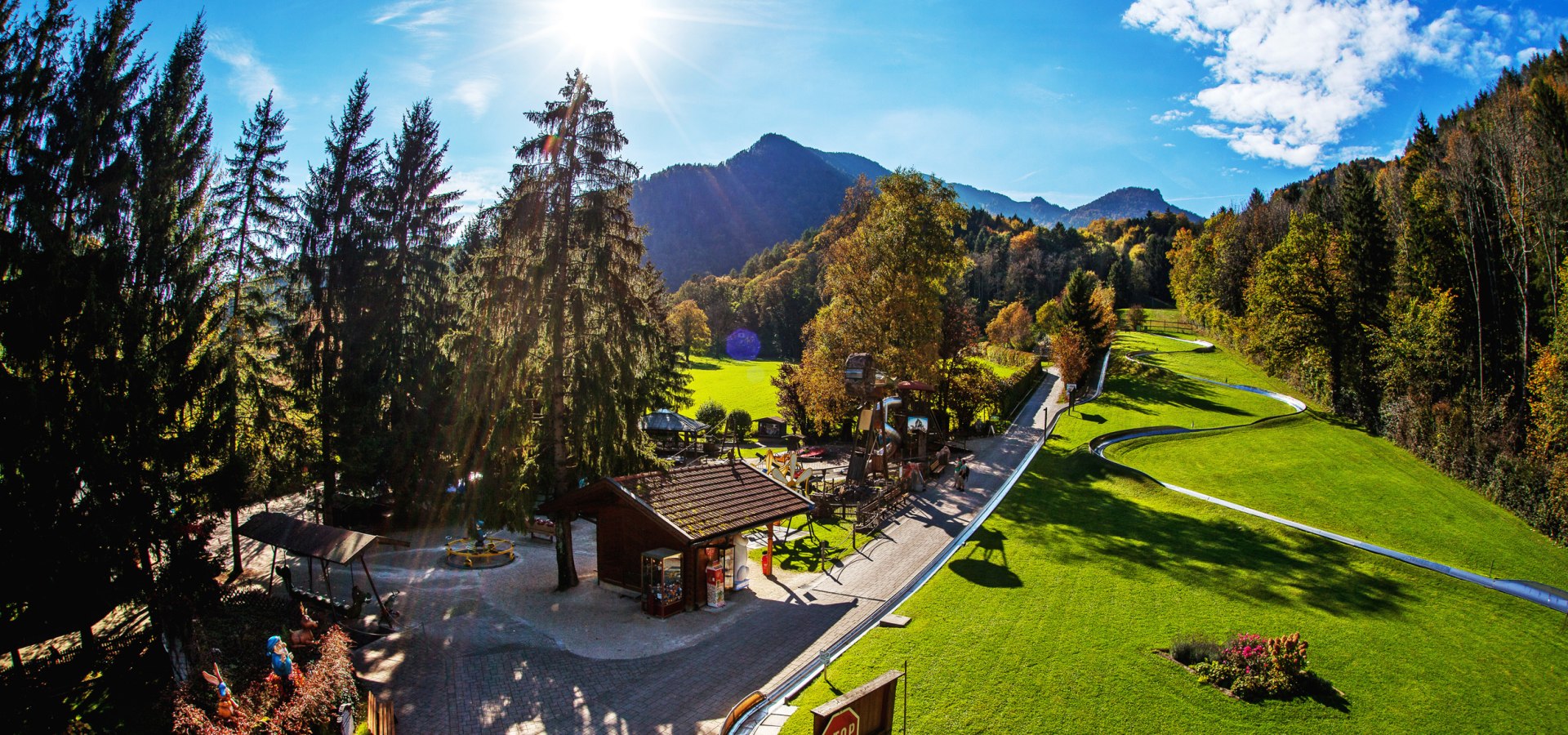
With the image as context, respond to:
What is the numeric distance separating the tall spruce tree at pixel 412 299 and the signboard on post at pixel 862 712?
58.5ft

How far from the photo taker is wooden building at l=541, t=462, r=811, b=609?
54.1 feet

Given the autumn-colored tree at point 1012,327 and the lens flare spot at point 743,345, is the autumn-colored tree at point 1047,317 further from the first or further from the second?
the lens flare spot at point 743,345

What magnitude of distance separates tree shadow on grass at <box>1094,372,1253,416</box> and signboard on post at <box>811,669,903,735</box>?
133 feet

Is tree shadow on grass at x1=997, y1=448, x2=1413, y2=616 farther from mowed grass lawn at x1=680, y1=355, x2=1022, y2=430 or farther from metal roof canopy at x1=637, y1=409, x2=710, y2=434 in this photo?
mowed grass lawn at x1=680, y1=355, x2=1022, y2=430

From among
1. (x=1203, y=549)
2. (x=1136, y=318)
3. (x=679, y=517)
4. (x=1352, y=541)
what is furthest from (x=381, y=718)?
(x=1136, y=318)

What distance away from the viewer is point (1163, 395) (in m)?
49.1

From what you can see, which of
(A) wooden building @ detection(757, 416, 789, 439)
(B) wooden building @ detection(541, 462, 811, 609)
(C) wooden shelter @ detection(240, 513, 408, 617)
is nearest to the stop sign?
(B) wooden building @ detection(541, 462, 811, 609)

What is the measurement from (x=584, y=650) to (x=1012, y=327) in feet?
227

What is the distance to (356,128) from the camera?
2095 centimetres

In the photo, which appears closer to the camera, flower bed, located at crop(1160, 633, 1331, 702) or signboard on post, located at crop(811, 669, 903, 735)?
signboard on post, located at crop(811, 669, 903, 735)

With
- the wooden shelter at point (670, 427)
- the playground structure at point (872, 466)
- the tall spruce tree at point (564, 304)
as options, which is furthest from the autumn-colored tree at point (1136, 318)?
the tall spruce tree at point (564, 304)

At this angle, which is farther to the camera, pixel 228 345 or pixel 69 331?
pixel 228 345

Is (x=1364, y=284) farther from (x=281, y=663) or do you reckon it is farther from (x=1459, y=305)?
(x=281, y=663)

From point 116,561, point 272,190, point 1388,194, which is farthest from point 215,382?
point 1388,194
